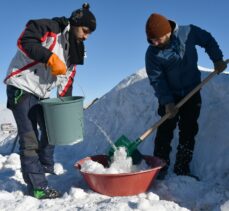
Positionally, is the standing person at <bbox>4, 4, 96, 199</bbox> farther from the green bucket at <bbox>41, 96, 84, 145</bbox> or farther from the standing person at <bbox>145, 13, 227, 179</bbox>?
the standing person at <bbox>145, 13, 227, 179</bbox>

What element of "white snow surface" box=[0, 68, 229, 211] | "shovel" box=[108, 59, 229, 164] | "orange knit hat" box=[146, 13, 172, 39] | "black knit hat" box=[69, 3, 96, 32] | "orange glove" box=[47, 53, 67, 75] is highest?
"black knit hat" box=[69, 3, 96, 32]

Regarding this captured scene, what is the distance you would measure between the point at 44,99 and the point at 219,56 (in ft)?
6.50

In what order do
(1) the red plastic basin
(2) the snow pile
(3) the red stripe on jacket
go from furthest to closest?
1. (3) the red stripe on jacket
2. (2) the snow pile
3. (1) the red plastic basin

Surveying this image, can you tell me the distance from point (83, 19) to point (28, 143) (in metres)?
1.34

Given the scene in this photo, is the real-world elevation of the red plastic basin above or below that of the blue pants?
below

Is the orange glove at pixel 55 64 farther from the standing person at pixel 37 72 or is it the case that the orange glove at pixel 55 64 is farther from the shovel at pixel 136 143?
the shovel at pixel 136 143

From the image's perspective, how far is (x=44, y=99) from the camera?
14.2ft

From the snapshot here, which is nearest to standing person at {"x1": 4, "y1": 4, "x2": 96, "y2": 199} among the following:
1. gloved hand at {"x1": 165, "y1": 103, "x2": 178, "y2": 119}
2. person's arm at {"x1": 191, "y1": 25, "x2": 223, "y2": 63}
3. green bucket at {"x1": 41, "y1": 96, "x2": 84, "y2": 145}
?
green bucket at {"x1": 41, "y1": 96, "x2": 84, "y2": 145}

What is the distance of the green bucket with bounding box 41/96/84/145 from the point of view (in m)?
4.06

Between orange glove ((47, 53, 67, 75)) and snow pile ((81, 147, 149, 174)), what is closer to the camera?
orange glove ((47, 53, 67, 75))

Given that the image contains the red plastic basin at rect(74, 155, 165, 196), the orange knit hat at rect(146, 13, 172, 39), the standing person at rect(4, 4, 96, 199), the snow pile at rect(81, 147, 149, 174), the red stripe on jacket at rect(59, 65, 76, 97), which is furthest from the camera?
the red stripe on jacket at rect(59, 65, 76, 97)

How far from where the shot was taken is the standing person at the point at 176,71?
4406 millimetres

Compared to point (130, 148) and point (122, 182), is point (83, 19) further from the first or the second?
point (122, 182)

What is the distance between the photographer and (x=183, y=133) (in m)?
4.80
